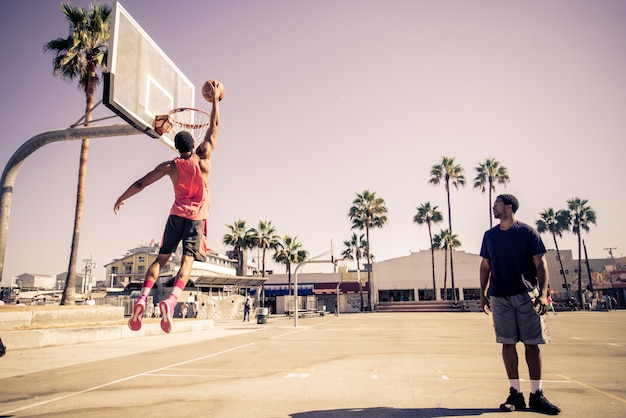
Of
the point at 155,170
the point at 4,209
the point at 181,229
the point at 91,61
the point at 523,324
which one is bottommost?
the point at 523,324

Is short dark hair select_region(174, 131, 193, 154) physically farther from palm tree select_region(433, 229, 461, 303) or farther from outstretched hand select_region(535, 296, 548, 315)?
palm tree select_region(433, 229, 461, 303)

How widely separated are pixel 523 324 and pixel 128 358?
968 cm

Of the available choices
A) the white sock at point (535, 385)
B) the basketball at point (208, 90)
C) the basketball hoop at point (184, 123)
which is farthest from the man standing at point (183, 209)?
the white sock at point (535, 385)

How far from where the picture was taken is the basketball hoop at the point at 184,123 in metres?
5.70

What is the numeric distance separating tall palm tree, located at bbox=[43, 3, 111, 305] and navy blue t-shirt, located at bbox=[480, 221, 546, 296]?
65.5 ft

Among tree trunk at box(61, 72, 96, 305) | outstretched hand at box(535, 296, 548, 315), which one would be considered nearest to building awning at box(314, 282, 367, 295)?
tree trunk at box(61, 72, 96, 305)

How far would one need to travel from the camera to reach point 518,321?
5.05 meters

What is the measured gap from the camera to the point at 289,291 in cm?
5256

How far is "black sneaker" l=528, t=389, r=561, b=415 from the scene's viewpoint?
181 inches

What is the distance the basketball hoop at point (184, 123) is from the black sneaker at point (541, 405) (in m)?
5.59

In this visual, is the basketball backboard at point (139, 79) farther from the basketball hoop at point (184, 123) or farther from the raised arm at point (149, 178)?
the raised arm at point (149, 178)

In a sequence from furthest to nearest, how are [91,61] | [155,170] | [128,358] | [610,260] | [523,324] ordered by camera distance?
[610,260], [91,61], [128,358], [523,324], [155,170]

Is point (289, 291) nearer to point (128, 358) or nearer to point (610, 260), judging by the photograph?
point (128, 358)

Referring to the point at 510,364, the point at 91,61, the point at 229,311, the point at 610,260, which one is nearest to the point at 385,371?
the point at 510,364
